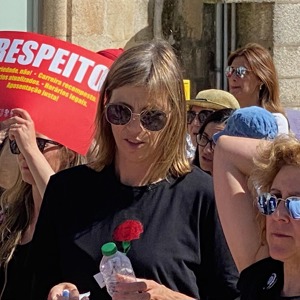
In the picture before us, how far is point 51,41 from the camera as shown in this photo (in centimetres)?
432

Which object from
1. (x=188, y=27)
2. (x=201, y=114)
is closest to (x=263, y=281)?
(x=201, y=114)

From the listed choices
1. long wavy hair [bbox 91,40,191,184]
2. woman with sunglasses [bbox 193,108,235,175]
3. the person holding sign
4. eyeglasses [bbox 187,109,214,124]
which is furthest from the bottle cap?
eyeglasses [bbox 187,109,214,124]

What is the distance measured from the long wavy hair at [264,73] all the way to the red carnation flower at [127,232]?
278 cm

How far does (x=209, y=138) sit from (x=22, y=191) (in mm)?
1191

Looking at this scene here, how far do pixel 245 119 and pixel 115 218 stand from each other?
1.71 ft

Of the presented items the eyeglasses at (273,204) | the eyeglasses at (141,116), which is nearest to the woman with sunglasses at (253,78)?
the eyeglasses at (141,116)

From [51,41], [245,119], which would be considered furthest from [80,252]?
[51,41]

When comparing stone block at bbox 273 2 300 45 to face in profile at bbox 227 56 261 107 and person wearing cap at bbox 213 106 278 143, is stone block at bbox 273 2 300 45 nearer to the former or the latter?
face in profile at bbox 227 56 261 107

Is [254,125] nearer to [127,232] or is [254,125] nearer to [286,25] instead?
[127,232]

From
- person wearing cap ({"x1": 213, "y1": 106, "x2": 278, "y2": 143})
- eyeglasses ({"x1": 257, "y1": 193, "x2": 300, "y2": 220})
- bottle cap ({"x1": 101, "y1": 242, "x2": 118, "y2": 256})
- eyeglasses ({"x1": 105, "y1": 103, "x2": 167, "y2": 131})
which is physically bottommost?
bottle cap ({"x1": 101, "y1": 242, "x2": 118, "y2": 256})

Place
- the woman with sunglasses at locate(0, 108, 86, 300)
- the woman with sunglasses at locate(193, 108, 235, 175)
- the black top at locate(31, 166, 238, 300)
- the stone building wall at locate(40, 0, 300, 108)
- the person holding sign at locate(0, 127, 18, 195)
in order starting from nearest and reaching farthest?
the black top at locate(31, 166, 238, 300), the woman with sunglasses at locate(0, 108, 86, 300), the person holding sign at locate(0, 127, 18, 195), the woman with sunglasses at locate(193, 108, 235, 175), the stone building wall at locate(40, 0, 300, 108)

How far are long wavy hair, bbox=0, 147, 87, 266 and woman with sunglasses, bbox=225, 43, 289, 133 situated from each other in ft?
6.70

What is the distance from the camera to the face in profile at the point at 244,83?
253 inches

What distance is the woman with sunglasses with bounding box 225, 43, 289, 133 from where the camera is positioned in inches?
250
